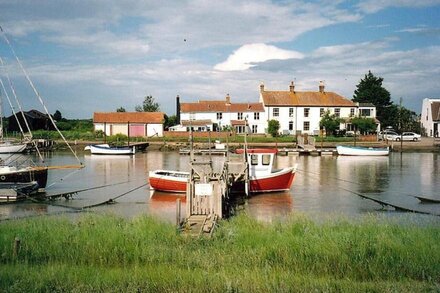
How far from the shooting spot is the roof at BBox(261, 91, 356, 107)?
272ft

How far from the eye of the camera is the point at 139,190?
3350cm

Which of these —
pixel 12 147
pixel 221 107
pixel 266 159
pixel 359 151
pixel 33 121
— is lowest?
pixel 359 151

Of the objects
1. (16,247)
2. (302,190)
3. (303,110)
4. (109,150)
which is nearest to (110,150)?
(109,150)

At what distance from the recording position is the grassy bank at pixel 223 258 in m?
10.8

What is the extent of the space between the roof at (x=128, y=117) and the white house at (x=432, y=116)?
159ft

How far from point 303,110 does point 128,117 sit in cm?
3073

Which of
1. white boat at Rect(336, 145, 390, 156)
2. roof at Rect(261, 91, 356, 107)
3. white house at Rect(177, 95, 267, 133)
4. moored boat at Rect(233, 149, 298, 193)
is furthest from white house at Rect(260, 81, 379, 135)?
moored boat at Rect(233, 149, 298, 193)

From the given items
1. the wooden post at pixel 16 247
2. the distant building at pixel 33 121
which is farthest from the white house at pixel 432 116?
the wooden post at pixel 16 247

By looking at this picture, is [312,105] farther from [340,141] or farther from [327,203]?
[327,203]

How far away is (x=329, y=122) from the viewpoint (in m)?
79.6

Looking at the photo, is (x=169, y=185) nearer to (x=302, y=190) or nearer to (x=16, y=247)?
(x=302, y=190)

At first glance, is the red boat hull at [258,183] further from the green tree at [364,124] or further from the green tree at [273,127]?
the green tree at [364,124]

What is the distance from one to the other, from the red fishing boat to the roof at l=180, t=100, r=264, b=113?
Answer: 5136 cm

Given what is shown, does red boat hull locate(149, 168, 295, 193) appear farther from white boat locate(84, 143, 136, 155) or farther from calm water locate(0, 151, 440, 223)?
white boat locate(84, 143, 136, 155)
